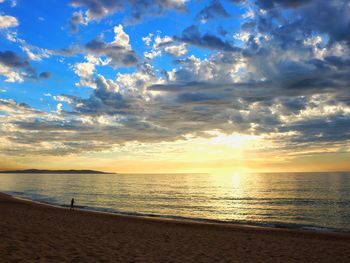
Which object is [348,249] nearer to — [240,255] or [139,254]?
[240,255]

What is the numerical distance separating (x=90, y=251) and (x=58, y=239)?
9.61 feet

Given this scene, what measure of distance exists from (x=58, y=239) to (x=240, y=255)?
8.96 m

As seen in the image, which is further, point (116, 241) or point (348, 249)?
point (348, 249)

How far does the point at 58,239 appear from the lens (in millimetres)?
15375

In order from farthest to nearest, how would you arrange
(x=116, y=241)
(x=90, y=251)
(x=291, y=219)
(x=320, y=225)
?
(x=291, y=219) → (x=320, y=225) → (x=116, y=241) → (x=90, y=251)

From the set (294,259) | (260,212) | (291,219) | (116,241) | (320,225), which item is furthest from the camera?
(260,212)

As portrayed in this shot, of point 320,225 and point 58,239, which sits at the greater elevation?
point 58,239

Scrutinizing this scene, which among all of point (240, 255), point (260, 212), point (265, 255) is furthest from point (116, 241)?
point (260, 212)

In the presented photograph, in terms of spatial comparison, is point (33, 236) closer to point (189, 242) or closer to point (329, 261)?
point (189, 242)

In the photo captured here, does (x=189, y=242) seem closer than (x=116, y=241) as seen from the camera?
No

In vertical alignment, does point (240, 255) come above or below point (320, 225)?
above

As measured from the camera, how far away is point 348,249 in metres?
18.8

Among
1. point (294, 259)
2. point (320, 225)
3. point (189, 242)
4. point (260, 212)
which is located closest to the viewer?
point (294, 259)

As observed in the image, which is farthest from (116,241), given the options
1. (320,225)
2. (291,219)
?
(291,219)
